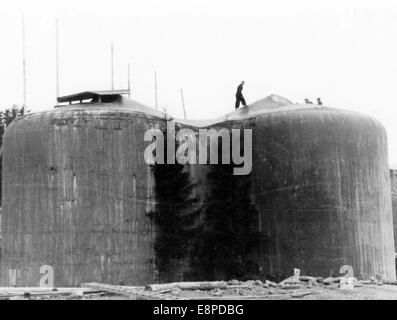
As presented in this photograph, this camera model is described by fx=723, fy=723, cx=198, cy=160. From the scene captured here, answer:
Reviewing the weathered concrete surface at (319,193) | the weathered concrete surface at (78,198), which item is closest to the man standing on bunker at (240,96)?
the weathered concrete surface at (319,193)

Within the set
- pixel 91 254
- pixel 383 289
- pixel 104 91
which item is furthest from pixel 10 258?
pixel 383 289

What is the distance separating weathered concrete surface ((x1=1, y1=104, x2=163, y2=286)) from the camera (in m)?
20.3

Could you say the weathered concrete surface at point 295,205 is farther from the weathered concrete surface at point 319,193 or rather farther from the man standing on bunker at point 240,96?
the man standing on bunker at point 240,96

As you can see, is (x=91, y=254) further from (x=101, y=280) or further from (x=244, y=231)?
(x=244, y=231)

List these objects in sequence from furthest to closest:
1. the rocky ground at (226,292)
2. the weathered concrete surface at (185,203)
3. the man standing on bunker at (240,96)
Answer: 1. the man standing on bunker at (240,96)
2. the weathered concrete surface at (185,203)
3. the rocky ground at (226,292)

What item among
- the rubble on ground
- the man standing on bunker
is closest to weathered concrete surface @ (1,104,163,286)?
the rubble on ground

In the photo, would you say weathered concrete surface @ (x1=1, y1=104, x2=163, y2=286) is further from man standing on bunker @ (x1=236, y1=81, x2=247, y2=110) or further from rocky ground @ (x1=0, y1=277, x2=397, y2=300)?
man standing on bunker @ (x1=236, y1=81, x2=247, y2=110)

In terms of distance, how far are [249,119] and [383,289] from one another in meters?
6.58

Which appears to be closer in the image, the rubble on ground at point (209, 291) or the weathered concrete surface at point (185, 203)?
the rubble on ground at point (209, 291)

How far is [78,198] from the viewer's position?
2038 centimetres

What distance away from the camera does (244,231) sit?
21750mm

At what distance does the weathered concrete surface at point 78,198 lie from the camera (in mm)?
20312

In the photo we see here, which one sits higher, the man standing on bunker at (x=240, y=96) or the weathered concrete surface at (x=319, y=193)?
the man standing on bunker at (x=240, y=96)

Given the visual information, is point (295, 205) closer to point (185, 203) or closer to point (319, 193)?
point (319, 193)
